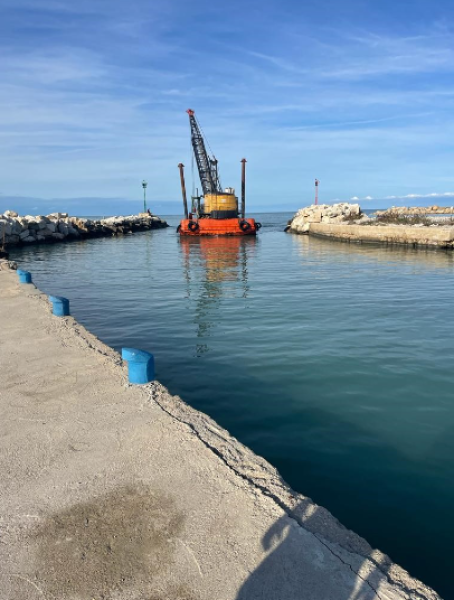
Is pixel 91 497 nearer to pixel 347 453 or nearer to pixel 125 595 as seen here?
pixel 125 595

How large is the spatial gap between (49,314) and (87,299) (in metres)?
5.12

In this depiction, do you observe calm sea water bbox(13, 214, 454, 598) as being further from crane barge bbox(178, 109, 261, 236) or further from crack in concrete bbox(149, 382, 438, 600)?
crane barge bbox(178, 109, 261, 236)

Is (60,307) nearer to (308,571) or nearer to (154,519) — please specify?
(154,519)

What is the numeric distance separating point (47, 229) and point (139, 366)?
114ft

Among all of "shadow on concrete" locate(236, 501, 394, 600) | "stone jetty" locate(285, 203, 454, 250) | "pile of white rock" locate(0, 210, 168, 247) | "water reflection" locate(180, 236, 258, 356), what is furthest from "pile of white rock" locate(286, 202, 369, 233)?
"shadow on concrete" locate(236, 501, 394, 600)

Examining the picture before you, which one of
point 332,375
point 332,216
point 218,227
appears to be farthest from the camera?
point 332,216

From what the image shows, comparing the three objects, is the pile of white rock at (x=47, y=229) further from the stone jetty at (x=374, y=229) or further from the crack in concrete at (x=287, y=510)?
the crack in concrete at (x=287, y=510)

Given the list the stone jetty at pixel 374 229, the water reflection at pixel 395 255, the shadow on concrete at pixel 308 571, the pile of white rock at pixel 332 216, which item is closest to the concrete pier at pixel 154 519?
the shadow on concrete at pixel 308 571

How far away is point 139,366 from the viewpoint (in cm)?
484

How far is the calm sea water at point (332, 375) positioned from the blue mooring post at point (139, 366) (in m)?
1.00

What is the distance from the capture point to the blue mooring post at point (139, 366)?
190 inches

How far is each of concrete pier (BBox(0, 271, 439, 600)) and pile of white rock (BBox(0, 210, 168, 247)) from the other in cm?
2621

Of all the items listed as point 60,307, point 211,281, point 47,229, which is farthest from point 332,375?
point 47,229

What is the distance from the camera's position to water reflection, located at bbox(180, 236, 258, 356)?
995cm
